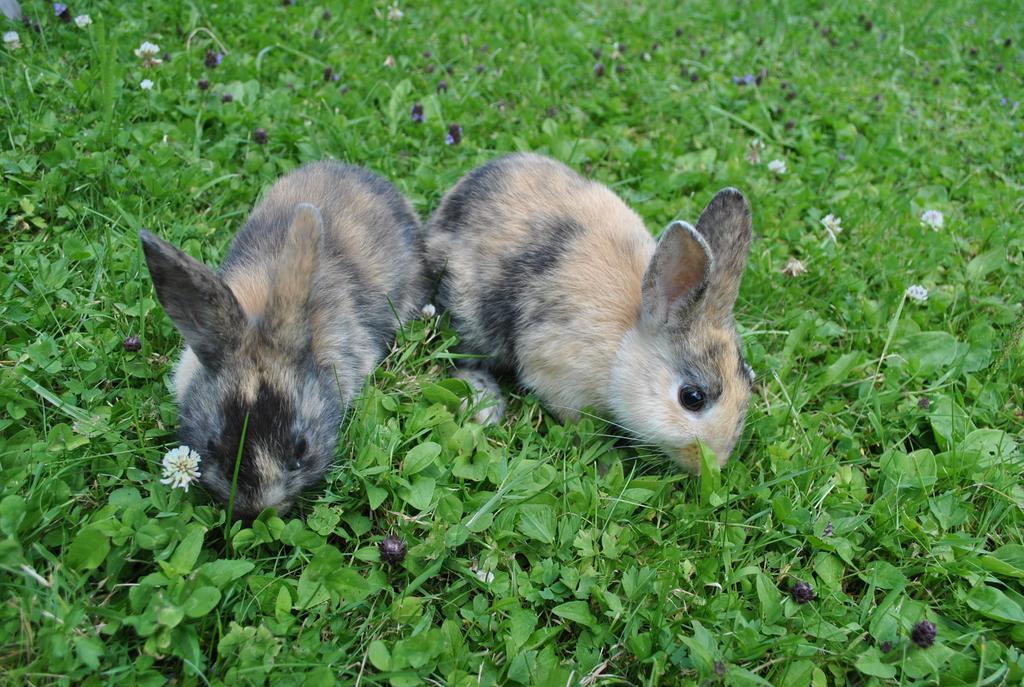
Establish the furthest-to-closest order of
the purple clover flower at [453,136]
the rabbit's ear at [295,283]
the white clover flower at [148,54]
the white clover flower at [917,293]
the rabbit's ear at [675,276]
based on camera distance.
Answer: the purple clover flower at [453,136]
the white clover flower at [148,54]
the white clover flower at [917,293]
the rabbit's ear at [675,276]
the rabbit's ear at [295,283]

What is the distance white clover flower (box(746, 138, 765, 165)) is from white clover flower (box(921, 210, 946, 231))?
1322 mm

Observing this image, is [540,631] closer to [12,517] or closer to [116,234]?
[12,517]

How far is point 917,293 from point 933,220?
3.59 feet

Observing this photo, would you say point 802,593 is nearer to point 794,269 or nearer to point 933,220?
point 794,269

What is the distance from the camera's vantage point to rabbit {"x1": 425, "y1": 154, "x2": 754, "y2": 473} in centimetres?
412

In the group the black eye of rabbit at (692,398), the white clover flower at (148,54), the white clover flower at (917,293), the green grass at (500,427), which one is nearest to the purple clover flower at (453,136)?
the green grass at (500,427)

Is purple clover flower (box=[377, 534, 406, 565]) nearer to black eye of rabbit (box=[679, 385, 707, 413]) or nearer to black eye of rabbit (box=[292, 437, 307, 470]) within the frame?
black eye of rabbit (box=[292, 437, 307, 470])

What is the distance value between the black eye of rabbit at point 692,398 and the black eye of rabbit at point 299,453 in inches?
79.4

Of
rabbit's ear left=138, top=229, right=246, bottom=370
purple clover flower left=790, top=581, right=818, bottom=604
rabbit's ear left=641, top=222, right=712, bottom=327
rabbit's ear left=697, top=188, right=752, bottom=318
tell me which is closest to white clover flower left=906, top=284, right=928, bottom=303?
rabbit's ear left=697, top=188, right=752, bottom=318

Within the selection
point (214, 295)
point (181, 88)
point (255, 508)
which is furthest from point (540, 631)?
point (181, 88)

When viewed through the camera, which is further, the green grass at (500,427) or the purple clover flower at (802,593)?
the purple clover flower at (802,593)

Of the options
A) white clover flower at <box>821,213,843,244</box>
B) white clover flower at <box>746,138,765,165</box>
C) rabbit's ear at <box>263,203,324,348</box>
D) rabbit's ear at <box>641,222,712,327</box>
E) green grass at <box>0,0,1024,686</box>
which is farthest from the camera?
white clover flower at <box>746,138,765,165</box>

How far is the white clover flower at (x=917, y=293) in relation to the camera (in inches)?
199

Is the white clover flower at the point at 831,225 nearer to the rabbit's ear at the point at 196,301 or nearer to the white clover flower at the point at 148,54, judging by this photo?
the rabbit's ear at the point at 196,301
